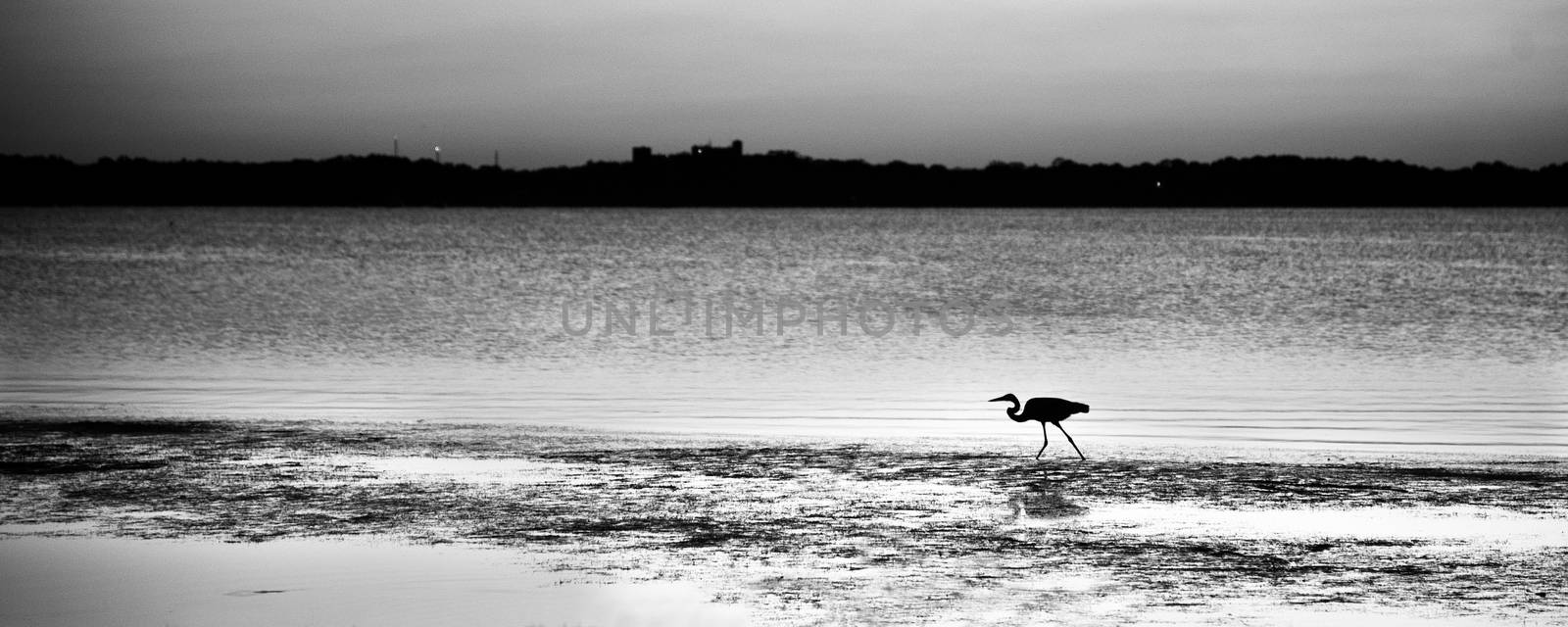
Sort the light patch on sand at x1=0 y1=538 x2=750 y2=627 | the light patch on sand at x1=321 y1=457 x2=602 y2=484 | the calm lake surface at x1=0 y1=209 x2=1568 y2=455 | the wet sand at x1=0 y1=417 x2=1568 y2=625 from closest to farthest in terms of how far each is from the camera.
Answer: the light patch on sand at x1=0 y1=538 x2=750 y2=627 → the wet sand at x1=0 y1=417 x2=1568 y2=625 → the light patch on sand at x1=321 y1=457 x2=602 y2=484 → the calm lake surface at x1=0 y1=209 x2=1568 y2=455

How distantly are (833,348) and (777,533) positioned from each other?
17232 millimetres

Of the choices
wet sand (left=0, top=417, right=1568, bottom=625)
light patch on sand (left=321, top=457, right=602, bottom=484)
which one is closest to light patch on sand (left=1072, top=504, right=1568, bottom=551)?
wet sand (left=0, top=417, right=1568, bottom=625)

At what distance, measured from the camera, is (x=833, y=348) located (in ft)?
84.7

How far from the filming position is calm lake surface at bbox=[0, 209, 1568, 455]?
51.7 feet

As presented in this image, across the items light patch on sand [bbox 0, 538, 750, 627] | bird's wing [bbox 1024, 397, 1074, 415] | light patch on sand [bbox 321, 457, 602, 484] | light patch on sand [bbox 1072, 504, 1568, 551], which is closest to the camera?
light patch on sand [bbox 0, 538, 750, 627]

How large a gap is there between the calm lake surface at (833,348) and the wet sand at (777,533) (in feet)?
9.01

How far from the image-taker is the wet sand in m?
7.11

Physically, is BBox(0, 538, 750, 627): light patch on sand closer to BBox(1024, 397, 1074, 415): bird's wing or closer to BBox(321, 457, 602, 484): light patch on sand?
BBox(321, 457, 602, 484): light patch on sand

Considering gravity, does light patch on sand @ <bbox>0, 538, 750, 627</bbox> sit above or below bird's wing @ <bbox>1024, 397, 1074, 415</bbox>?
below

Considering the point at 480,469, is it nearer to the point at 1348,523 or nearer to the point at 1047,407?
the point at 1047,407

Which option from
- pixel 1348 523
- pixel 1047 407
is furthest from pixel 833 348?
pixel 1348 523

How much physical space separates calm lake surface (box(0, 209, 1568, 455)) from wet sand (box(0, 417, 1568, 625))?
2748mm

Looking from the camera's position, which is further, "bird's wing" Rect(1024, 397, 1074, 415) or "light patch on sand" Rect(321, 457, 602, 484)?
"bird's wing" Rect(1024, 397, 1074, 415)

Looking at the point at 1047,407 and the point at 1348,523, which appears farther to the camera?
the point at 1047,407
